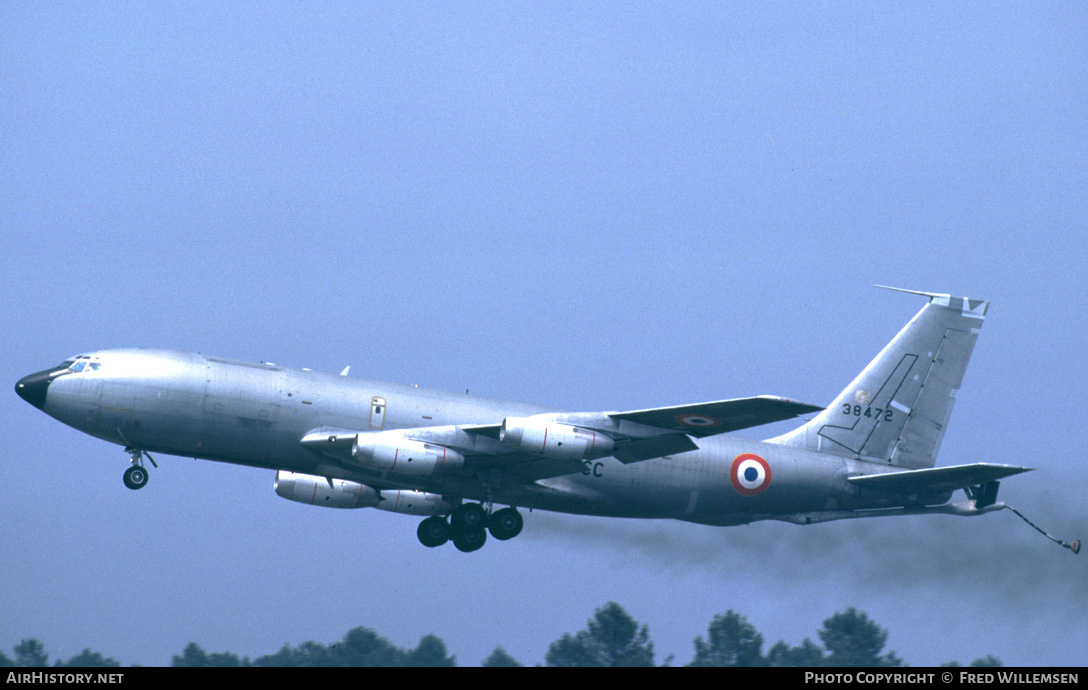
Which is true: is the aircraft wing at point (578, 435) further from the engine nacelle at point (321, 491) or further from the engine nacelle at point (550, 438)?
the engine nacelle at point (321, 491)

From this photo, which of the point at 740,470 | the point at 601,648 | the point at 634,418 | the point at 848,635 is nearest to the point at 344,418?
the point at 634,418

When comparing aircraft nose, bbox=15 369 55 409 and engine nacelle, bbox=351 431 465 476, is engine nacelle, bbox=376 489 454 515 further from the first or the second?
aircraft nose, bbox=15 369 55 409

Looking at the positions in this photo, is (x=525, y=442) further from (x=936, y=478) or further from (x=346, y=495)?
(x=936, y=478)

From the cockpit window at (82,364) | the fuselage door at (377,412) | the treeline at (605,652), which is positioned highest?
the cockpit window at (82,364)

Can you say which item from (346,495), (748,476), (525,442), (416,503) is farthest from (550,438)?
(346,495)

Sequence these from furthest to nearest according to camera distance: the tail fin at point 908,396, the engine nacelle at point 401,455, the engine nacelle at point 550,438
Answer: the tail fin at point 908,396 < the engine nacelle at point 401,455 < the engine nacelle at point 550,438

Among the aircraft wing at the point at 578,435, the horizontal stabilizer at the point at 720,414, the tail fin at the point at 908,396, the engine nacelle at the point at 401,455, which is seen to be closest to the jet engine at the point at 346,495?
the aircraft wing at the point at 578,435

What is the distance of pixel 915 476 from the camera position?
155ft

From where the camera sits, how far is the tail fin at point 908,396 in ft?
168

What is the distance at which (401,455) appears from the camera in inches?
1719

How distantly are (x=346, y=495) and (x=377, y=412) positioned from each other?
27.0ft

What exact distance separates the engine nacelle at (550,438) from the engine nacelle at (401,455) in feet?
7.33

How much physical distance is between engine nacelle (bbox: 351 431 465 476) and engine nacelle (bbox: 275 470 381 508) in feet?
29.2
